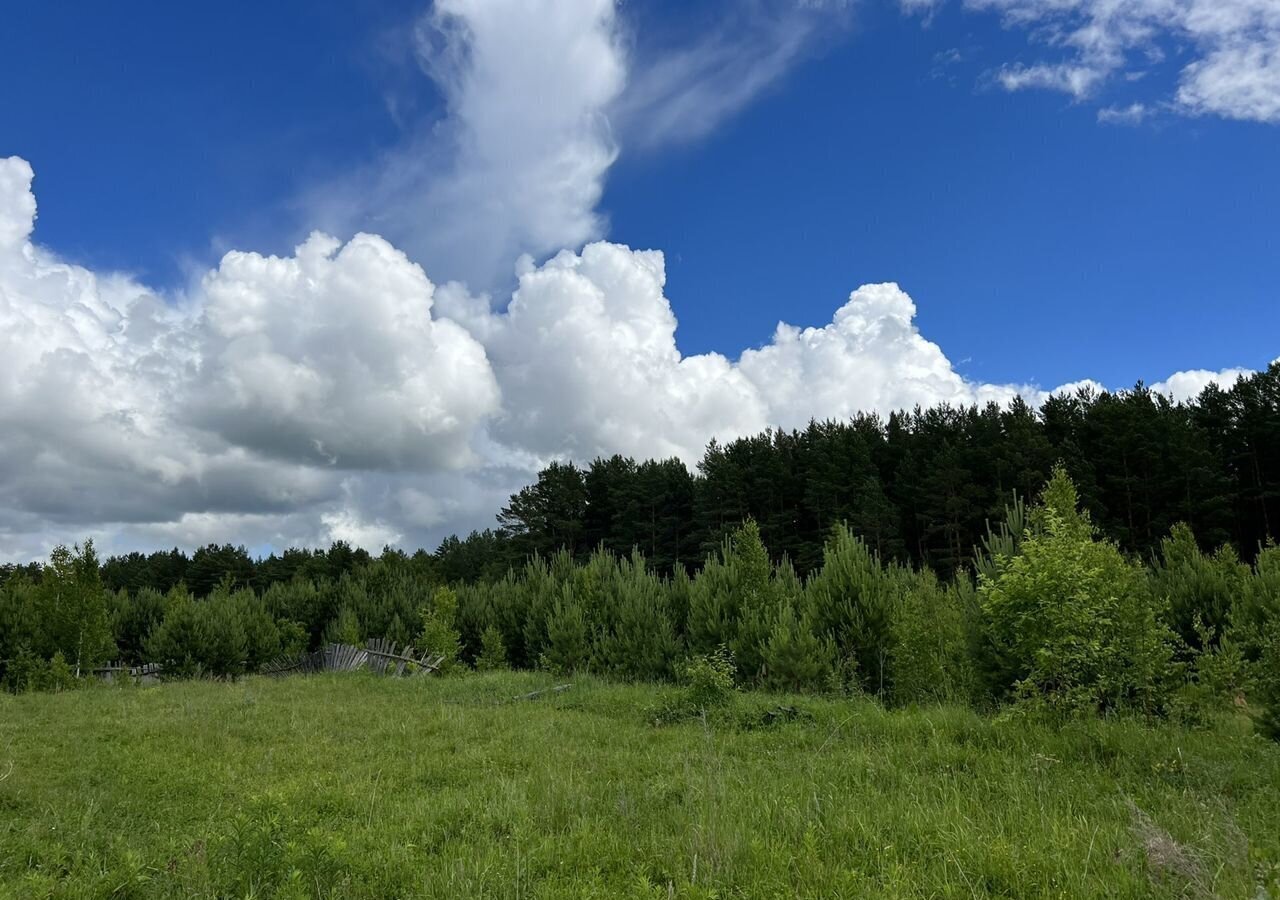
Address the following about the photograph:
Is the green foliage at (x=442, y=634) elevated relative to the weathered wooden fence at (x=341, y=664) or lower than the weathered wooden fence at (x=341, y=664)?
elevated

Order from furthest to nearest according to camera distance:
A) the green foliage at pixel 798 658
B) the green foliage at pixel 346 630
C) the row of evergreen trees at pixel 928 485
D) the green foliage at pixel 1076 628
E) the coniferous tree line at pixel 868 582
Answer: the row of evergreen trees at pixel 928 485 < the green foliage at pixel 346 630 < the green foliage at pixel 798 658 < the coniferous tree line at pixel 868 582 < the green foliage at pixel 1076 628

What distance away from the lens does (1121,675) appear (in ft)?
30.0

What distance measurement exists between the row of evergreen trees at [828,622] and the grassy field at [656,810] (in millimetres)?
1284

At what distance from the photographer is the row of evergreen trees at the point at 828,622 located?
912 centimetres

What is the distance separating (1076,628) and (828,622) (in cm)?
746

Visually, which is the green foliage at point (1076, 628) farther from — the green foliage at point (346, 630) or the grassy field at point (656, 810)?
the green foliage at point (346, 630)

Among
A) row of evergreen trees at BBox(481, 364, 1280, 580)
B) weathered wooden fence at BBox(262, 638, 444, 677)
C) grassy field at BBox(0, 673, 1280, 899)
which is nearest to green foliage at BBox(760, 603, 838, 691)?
grassy field at BBox(0, 673, 1280, 899)

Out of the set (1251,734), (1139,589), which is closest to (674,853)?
(1251,734)

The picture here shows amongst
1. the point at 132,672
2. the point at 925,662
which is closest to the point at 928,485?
the point at 925,662

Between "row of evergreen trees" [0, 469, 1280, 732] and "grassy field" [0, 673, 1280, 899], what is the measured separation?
1.28 metres

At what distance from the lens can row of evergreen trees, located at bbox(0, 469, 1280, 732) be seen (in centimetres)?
912

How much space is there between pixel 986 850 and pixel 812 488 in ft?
153

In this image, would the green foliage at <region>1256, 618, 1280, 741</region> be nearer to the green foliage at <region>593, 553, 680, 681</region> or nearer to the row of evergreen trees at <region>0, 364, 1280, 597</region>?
the green foliage at <region>593, 553, 680, 681</region>

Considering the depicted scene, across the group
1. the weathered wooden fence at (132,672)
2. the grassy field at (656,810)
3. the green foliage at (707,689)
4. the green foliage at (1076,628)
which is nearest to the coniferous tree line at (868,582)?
the green foliage at (1076,628)
